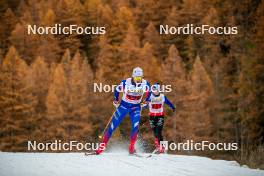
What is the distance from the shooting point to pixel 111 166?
10828 mm

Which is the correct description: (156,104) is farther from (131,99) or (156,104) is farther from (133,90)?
(133,90)

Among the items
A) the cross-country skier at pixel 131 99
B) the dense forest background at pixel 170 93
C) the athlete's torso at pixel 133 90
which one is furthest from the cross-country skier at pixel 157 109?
the dense forest background at pixel 170 93

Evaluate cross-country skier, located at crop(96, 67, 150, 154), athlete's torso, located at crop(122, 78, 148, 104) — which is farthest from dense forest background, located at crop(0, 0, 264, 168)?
athlete's torso, located at crop(122, 78, 148, 104)

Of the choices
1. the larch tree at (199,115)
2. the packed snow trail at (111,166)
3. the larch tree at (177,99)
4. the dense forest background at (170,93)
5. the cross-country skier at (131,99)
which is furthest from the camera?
the larch tree at (199,115)

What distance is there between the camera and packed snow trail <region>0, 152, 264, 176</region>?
33.5 feet

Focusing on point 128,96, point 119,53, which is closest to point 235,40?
point 119,53

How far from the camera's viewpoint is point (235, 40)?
56688 millimetres

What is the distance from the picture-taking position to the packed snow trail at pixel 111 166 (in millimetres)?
10219

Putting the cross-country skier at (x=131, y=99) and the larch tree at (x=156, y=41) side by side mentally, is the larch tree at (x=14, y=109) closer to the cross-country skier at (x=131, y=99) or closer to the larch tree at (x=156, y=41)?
the larch tree at (x=156, y=41)

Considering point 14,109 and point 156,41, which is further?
point 156,41

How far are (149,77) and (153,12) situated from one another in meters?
40.5

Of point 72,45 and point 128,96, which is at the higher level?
point 72,45

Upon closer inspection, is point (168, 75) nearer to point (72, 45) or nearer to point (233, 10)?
point (233, 10)

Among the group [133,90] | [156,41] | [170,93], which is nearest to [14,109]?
[170,93]
